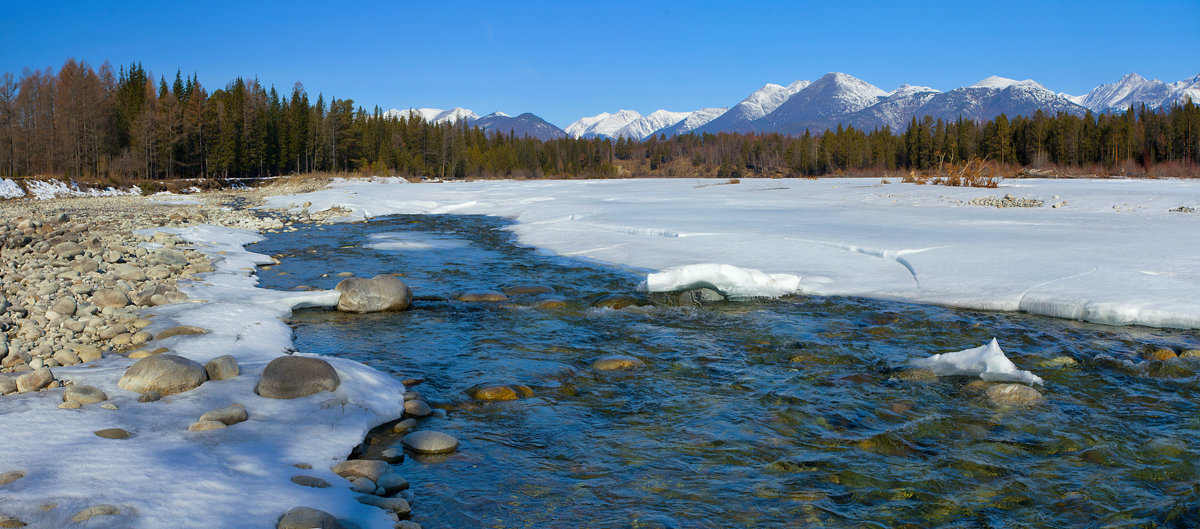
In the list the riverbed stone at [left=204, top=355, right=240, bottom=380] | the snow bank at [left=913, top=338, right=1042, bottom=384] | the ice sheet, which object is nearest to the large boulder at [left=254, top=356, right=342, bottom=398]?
the riverbed stone at [left=204, top=355, right=240, bottom=380]

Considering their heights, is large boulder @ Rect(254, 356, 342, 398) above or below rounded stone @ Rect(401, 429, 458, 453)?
above

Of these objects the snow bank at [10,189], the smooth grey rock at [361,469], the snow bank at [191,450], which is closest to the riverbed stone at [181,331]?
the snow bank at [191,450]

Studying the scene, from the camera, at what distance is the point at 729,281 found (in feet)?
27.1

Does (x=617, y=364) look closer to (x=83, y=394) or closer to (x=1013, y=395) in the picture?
(x=1013, y=395)

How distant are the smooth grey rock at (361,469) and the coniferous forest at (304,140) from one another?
4773 centimetres

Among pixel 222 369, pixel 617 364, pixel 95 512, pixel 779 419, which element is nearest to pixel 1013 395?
pixel 779 419

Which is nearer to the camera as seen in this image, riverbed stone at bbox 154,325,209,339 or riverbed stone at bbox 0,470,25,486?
riverbed stone at bbox 0,470,25,486

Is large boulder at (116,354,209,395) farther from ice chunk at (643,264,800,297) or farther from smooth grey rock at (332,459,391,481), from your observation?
ice chunk at (643,264,800,297)

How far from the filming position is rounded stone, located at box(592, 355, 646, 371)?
5.61m

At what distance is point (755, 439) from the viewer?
4156 mm

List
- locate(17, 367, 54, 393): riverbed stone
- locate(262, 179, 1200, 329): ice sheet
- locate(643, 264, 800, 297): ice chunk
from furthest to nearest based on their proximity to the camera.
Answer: locate(643, 264, 800, 297): ice chunk < locate(262, 179, 1200, 329): ice sheet < locate(17, 367, 54, 393): riverbed stone

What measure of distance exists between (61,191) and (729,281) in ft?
142

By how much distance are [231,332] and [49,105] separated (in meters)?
66.3

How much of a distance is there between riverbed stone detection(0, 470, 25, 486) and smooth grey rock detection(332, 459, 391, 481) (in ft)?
4.10
